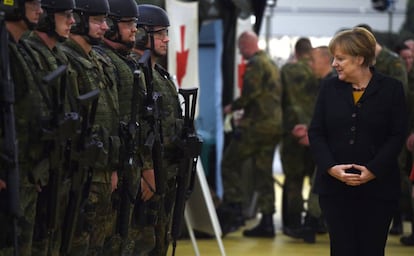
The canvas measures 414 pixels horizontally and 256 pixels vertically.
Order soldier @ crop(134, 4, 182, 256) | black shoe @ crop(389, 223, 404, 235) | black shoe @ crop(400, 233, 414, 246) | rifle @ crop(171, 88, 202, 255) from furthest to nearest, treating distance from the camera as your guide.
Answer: black shoe @ crop(389, 223, 404, 235), black shoe @ crop(400, 233, 414, 246), rifle @ crop(171, 88, 202, 255), soldier @ crop(134, 4, 182, 256)

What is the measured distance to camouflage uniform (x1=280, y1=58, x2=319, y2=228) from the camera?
11047mm

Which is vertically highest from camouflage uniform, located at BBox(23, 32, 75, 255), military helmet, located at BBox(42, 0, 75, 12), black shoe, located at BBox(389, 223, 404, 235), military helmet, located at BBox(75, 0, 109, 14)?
military helmet, located at BBox(42, 0, 75, 12)

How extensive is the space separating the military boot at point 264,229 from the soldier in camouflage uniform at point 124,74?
429 centimetres

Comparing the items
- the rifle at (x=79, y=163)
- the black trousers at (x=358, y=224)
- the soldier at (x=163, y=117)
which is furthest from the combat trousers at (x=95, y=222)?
the black trousers at (x=358, y=224)

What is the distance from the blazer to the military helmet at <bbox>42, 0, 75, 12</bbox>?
4.94ft

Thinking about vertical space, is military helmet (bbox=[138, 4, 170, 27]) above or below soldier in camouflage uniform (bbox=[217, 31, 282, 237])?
above

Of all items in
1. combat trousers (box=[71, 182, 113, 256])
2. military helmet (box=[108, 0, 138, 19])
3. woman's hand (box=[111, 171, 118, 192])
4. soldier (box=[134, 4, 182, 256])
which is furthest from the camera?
soldier (box=[134, 4, 182, 256])

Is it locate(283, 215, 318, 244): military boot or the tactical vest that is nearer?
the tactical vest

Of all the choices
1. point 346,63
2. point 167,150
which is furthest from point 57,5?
point 167,150

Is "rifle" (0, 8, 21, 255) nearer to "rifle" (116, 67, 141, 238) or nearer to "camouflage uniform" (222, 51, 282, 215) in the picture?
"rifle" (116, 67, 141, 238)

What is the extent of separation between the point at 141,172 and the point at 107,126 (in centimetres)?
81

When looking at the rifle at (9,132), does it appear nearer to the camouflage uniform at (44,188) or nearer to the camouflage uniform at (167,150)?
the camouflage uniform at (44,188)

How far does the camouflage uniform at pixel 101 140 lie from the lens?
5.93 meters

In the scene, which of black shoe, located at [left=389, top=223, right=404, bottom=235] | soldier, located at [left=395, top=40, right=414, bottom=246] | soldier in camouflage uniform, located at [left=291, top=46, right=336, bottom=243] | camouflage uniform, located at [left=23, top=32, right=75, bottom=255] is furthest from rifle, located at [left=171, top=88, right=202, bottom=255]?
black shoe, located at [left=389, top=223, right=404, bottom=235]
